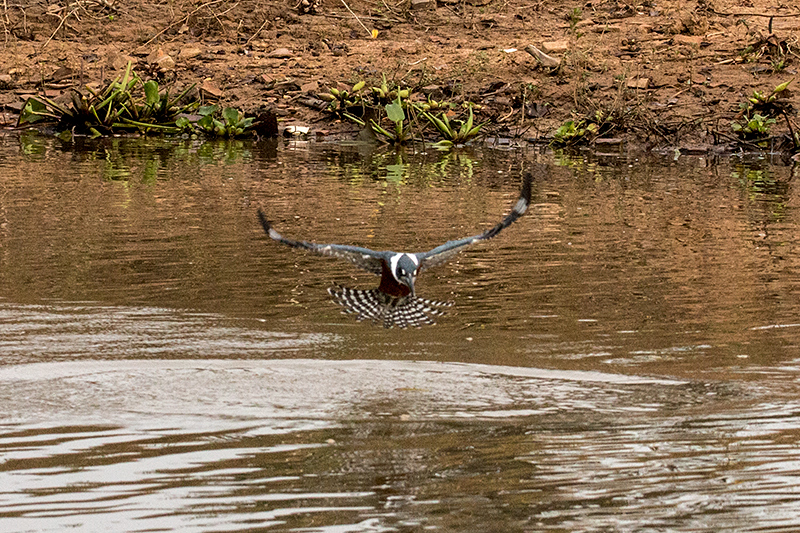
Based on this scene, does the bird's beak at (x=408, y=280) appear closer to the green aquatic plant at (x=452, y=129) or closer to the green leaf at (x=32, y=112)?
the green aquatic plant at (x=452, y=129)

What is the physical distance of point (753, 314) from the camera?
6809mm

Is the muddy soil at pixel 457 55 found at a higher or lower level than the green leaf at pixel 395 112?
higher

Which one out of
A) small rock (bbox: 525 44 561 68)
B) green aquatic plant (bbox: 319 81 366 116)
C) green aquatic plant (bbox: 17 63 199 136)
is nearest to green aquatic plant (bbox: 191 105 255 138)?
green aquatic plant (bbox: 17 63 199 136)

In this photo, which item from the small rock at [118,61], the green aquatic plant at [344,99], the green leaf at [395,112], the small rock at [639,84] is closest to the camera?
the green leaf at [395,112]

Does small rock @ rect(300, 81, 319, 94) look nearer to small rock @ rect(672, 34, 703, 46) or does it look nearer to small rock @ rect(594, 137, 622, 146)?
small rock @ rect(594, 137, 622, 146)

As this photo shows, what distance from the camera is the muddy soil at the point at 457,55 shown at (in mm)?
14859

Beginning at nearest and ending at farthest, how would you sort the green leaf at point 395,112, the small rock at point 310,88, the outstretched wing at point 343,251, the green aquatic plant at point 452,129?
the outstretched wing at point 343,251, the green leaf at point 395,112, the green aquatic plant at point 452,129, the small rock at point 310,88

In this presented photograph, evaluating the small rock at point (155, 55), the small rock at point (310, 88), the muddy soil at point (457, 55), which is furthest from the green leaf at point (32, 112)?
the small rock at point (310, 88)

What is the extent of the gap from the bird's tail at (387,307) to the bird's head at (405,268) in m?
0.19

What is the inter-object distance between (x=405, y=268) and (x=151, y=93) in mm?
8922

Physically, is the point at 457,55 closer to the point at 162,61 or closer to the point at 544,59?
the point at 544,59

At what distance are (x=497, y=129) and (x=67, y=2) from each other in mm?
6603

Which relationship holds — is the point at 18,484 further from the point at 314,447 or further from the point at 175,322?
the point at 175,322

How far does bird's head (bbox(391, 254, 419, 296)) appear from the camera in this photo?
6.07 meters
